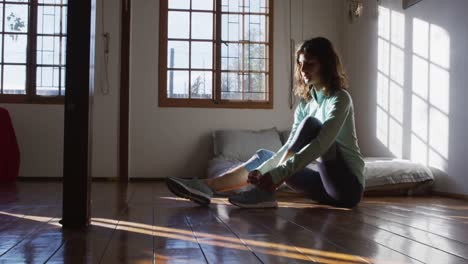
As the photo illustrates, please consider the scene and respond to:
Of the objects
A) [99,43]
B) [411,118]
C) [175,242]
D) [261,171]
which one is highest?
[99,43]

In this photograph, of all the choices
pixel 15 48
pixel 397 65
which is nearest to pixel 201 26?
pixel 15 48

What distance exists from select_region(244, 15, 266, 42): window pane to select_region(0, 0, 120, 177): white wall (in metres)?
1.39

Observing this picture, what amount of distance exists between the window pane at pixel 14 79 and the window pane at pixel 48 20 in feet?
1.48

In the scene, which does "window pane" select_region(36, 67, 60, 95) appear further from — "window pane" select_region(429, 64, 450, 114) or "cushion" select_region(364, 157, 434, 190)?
"window pane" select_region(429, 64, 450, 114)

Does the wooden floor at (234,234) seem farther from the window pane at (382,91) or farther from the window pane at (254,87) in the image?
the window pane at (254,87)

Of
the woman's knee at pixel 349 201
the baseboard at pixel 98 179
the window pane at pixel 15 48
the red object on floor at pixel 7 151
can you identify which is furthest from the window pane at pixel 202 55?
the woman's knee at pixel 349 201

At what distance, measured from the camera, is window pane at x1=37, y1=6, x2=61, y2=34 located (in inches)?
210

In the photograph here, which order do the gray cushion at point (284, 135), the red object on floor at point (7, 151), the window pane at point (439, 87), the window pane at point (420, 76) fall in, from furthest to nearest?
the gray cushion at point (284, 135)
the red object on floor at point (7, 151)
the window pane at point (420, 76)
the window pane at point (439, 87)

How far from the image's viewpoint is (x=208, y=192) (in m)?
2.67

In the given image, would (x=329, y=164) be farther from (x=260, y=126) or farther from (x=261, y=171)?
(x=260, y=126)

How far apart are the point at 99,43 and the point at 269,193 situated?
3362 millimetres

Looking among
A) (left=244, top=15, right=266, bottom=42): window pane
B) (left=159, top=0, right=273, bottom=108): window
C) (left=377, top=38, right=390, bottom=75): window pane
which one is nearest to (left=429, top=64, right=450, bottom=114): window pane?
(left=377, top=38, right=390, bottom=75): window pane

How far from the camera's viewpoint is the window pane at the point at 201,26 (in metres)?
5.55

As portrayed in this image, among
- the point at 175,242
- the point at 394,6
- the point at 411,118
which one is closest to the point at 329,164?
the point at 175,242
